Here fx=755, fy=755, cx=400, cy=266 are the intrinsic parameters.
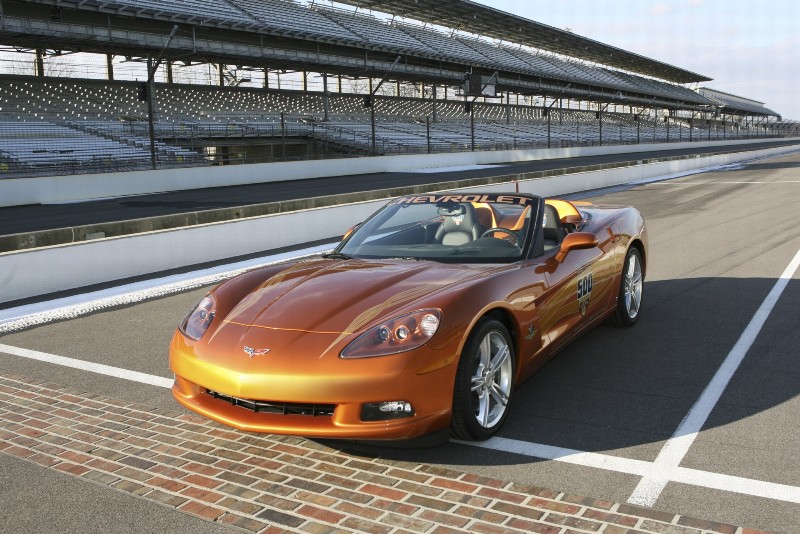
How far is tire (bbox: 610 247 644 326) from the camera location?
6323mm

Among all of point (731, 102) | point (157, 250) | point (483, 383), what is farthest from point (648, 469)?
point (731, 102)

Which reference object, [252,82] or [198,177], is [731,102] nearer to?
[252,82]

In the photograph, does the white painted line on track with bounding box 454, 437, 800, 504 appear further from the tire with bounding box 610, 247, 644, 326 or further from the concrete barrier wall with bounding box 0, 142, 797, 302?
the concrete barrier wall with bounding box 0, 142, 797, 302

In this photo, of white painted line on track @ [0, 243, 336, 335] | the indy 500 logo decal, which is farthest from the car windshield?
white painted line on track @ [0, 243, 336, 335]

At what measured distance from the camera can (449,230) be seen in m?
5.26

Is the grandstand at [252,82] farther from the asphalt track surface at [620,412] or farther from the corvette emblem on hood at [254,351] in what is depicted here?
the corvette emblem on hood at [254,351]

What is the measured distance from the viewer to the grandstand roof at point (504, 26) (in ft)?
178

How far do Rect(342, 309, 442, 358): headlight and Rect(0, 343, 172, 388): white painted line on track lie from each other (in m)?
A: 2.07

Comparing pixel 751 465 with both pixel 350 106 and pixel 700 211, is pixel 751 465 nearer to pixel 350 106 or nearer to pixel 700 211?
pixel 700 211

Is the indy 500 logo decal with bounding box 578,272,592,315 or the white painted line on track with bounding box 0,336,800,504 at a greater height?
the indy 500 logo decal with bounding box 578,272,592,315

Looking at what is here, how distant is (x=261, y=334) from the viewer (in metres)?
3.89

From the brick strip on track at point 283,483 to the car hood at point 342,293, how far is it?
27.0 inches

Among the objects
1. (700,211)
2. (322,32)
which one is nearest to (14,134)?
(322,32)

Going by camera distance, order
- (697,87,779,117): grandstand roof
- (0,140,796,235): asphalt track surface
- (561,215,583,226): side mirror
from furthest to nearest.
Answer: (697,87,779,117): grandstand roof < (0,140,796,235): asphalt track surface < (561,215,583,226): side mirror
